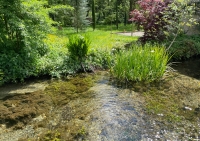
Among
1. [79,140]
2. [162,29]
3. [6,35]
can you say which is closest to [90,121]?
[79,140]

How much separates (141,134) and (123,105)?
1.03 meters

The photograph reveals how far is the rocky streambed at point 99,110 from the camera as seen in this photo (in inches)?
127

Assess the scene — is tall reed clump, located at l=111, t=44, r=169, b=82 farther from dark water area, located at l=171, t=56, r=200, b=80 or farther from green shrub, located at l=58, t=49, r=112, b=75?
dark water area, located at l=171, t=56, r=200, b=80

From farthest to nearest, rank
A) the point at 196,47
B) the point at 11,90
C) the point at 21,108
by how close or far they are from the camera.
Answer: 1. the point at 196,47
2. the point at 11,90
3. the point at 21,108

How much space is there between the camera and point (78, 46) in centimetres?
619

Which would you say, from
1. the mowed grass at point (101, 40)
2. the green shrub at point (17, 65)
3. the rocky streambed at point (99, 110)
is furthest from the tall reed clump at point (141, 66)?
the green shrub at point (17, 65)

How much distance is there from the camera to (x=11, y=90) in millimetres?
4855

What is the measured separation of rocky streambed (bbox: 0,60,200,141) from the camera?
3236mm

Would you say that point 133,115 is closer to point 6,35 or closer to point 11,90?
point 11,90

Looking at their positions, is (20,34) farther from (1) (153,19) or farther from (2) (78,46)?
(1) (153,19)

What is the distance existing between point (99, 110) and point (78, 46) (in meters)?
2.79

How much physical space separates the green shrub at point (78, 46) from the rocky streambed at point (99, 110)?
0.95m

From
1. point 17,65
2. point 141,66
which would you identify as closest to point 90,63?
point 141,66

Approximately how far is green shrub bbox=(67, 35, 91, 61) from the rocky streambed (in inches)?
37.6
